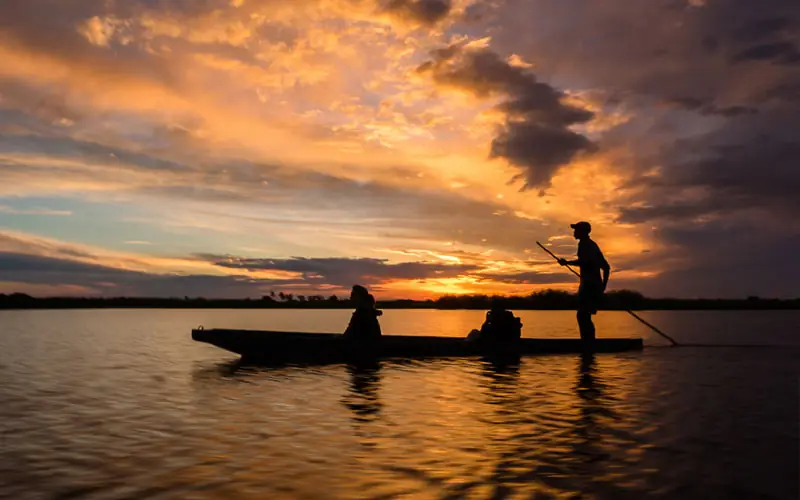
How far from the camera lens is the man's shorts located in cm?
2273

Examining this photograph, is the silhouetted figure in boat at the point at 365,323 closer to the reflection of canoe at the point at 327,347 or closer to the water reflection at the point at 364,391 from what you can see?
the reflection of canoe at the point at 327,347

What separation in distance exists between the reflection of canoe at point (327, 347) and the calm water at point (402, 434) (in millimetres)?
2032

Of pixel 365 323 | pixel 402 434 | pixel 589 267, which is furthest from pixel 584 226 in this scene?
pixel 402 434

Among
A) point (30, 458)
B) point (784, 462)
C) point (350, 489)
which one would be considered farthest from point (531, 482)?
point (30, 458)

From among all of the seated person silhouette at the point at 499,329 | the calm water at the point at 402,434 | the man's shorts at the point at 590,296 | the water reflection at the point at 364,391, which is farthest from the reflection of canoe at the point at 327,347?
the man's shorts at the point at 590,296

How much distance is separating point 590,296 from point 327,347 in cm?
943

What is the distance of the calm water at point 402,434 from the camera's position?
7227 millimetres

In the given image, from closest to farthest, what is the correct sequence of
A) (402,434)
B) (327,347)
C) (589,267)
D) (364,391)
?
(402,434)
(364,391)
(327,347)
(589,267)

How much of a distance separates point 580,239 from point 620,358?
4510mm

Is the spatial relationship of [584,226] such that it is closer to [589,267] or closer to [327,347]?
[589,267]

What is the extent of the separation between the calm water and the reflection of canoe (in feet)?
6.67

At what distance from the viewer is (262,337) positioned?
21516mm

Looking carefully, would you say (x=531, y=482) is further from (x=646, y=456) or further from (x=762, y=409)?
(x=762, y=409)

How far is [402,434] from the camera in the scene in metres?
10.0
